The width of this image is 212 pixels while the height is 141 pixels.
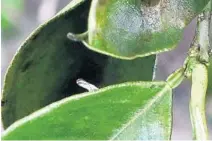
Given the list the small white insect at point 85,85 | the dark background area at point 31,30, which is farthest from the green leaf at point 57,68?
the dark background area at point 31,30

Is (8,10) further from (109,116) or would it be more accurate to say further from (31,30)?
(109,116)

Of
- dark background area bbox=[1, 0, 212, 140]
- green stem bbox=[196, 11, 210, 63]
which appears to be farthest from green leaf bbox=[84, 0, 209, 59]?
dark background area bbox=[1, 0, 212, 140]

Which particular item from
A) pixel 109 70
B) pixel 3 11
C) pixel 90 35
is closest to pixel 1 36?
pixel 3 11

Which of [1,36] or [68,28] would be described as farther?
[1,36]

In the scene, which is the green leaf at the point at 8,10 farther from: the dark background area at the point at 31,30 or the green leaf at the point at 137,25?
the green leaf at the point at 137,25

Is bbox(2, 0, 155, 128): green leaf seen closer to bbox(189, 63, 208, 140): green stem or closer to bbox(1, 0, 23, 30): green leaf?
bbox(189, 63, 208, 140): green stem

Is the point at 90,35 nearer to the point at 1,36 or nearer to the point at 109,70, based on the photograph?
the point at 109,70
